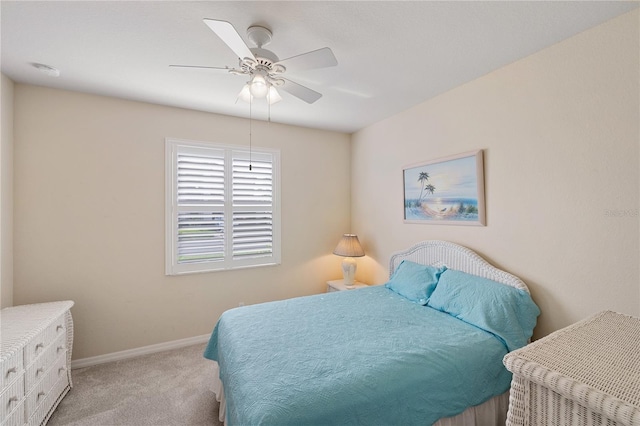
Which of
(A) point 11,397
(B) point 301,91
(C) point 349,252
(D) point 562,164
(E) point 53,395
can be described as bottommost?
(E) point 53,395

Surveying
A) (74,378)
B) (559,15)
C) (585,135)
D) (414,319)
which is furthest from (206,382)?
(559,15)

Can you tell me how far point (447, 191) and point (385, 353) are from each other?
66.1 inches

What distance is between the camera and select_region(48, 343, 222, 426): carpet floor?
1980 mm

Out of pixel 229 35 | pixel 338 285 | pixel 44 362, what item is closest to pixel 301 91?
pixel 229 35

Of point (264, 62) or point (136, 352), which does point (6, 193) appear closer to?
point (136, 352)

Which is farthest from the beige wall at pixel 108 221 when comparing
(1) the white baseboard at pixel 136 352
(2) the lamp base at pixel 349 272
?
(2) the lamp base at pixel 349 272

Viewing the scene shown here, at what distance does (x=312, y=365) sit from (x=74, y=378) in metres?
2.44

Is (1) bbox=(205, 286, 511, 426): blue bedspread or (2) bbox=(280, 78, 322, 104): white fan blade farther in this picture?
(2) bbox=(280, 78, 322, 104): white fan blade

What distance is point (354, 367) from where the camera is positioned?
Result: 1.45 meters

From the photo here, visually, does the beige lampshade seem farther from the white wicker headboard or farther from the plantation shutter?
the plantation shutter

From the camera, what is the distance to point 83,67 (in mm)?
2158

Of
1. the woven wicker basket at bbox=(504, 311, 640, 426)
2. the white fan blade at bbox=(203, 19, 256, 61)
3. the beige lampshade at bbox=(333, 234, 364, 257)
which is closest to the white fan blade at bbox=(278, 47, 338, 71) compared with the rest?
the white fan blade at bbox=(203, 19, 256, 61)

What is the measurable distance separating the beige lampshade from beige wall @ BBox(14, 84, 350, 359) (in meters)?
0.95

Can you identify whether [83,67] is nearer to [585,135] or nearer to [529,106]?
[529,106]
